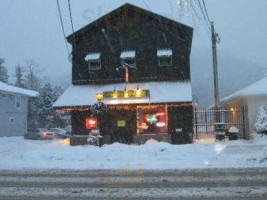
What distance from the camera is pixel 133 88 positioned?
30750 mm

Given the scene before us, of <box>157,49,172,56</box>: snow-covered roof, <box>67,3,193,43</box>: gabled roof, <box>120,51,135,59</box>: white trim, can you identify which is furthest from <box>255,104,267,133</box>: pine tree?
<box>120,51,135,59</box>: white trim

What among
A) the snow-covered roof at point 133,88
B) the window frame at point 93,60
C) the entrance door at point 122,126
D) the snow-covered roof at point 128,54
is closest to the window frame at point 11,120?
the snow-covered roof at point 133,88

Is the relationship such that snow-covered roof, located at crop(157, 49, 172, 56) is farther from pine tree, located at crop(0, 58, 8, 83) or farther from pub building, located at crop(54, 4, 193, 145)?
pine tree, located at crop(0, 58, 8, 83)

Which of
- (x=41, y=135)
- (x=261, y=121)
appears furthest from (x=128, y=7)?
(x=41, y=135)

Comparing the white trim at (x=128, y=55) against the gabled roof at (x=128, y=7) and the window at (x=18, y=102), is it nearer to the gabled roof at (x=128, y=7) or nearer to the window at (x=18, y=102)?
the gabled roof at (x=128, y=7)

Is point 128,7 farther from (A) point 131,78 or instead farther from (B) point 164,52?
(A) point 131,78

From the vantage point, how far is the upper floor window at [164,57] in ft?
104

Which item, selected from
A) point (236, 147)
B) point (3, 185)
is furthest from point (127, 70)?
point (3, 185)

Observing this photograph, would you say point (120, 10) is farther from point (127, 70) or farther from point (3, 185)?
point (3, 185)

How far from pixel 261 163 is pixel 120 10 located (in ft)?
59.9

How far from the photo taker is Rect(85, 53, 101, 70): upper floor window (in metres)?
32.7

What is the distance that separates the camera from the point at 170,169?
16578 millimetres

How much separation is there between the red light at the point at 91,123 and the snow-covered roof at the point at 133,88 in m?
1.75

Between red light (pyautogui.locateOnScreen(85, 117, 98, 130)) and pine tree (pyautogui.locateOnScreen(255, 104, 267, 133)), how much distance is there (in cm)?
1035
